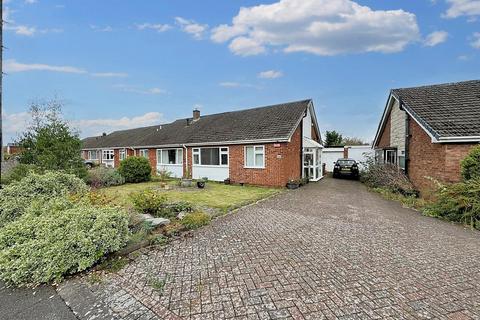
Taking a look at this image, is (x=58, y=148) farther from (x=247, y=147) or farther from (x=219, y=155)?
(x=247, y=147)

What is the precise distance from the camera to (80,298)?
3578 mm

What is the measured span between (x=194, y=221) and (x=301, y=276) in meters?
3.49

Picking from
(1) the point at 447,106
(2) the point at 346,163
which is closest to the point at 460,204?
(1) the point at 447,106

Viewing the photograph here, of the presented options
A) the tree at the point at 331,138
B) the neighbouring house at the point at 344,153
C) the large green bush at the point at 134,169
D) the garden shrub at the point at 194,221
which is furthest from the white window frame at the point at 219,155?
→ the tree at the point at 331,138

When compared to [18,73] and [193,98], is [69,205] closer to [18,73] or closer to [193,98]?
[18,73]

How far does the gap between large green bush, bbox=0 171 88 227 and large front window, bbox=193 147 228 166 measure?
9807 millimetres

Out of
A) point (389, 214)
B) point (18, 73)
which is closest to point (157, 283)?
point (389, 214)

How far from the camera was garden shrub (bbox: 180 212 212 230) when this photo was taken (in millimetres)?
6602

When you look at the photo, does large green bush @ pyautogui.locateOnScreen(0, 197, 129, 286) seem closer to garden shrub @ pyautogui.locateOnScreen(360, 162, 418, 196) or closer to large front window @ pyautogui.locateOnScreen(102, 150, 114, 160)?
garden shrub @ pyautogui.locateOnScreen(360, 162, 418, 196)

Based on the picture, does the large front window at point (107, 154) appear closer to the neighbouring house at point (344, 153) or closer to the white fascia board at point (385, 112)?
the neighbouring house at point (344, 153)

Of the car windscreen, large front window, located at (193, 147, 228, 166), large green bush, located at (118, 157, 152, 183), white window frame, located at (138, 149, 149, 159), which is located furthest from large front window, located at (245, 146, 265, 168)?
white window frame, located at (138, 149, 149, 159)

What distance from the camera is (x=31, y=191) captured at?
7121 millimetres

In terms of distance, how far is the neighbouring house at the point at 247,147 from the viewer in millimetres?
14719

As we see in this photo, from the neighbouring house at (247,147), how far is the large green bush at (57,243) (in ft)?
34.5
